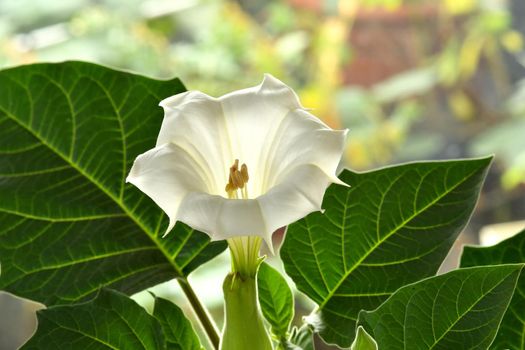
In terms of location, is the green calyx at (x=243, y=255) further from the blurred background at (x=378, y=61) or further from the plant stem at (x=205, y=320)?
the blurred background at (x=378, y=61)

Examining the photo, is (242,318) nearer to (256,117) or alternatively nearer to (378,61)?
(256,117)

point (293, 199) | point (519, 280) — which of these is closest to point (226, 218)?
point (293, 199)

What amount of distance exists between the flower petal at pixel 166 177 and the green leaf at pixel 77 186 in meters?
0.06

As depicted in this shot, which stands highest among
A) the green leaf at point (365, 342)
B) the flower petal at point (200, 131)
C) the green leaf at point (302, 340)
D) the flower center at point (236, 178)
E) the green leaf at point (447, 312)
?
the flower petal at point (200, 131)

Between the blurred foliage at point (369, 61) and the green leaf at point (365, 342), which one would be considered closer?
the green leaf at point (365, 342)

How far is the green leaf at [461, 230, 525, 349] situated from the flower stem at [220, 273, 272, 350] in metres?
0.10

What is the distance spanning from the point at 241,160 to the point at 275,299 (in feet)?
0.21

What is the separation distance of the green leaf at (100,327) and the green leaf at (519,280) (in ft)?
0.42

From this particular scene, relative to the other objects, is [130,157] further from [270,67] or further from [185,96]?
[270,67]

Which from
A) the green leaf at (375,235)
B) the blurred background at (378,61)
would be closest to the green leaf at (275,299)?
the green leaf at (375,235)

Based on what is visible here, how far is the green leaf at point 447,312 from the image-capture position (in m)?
0.28

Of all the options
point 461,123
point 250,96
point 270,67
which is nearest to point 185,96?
point 250,96

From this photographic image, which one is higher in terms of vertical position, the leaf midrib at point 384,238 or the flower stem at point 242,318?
the leaf midrib at point 384,238

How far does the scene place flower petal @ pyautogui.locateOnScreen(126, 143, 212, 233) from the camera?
28 centimetres
